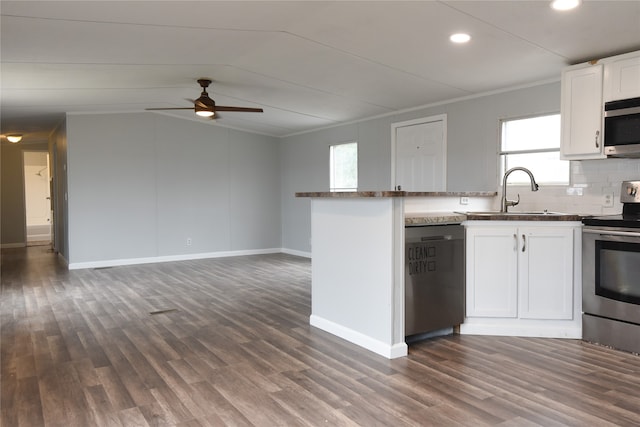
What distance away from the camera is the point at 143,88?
5824 millimetres

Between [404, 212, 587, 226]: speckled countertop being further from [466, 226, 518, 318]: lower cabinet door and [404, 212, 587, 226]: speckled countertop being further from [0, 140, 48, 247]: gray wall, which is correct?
[0, 140, 48, 247]: gray wall

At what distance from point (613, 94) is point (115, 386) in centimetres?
422

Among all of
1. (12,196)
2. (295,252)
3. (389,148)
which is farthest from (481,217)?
(12,196)

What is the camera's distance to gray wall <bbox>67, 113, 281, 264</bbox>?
7336 mm

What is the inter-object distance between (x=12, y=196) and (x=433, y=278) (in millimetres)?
10331

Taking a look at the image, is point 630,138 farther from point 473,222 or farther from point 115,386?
point 115,386

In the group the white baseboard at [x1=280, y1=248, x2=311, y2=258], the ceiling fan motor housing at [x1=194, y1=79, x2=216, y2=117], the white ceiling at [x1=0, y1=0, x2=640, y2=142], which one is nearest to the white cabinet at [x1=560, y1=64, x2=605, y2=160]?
the white ceiling at [x1=0, y1=0, x2=640, y2=142]

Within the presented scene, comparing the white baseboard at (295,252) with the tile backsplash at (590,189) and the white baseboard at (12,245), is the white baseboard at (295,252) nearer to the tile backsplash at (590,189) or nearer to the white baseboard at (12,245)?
the tile backsplash at (590,189)

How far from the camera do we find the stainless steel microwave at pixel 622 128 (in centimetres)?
A: 350

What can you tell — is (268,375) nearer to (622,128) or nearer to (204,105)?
(622,128)

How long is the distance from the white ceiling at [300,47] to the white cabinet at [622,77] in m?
0.12

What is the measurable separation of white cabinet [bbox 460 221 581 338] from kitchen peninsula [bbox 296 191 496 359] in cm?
36

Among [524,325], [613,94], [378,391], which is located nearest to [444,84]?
[613,94]

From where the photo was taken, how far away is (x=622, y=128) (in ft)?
11.8
